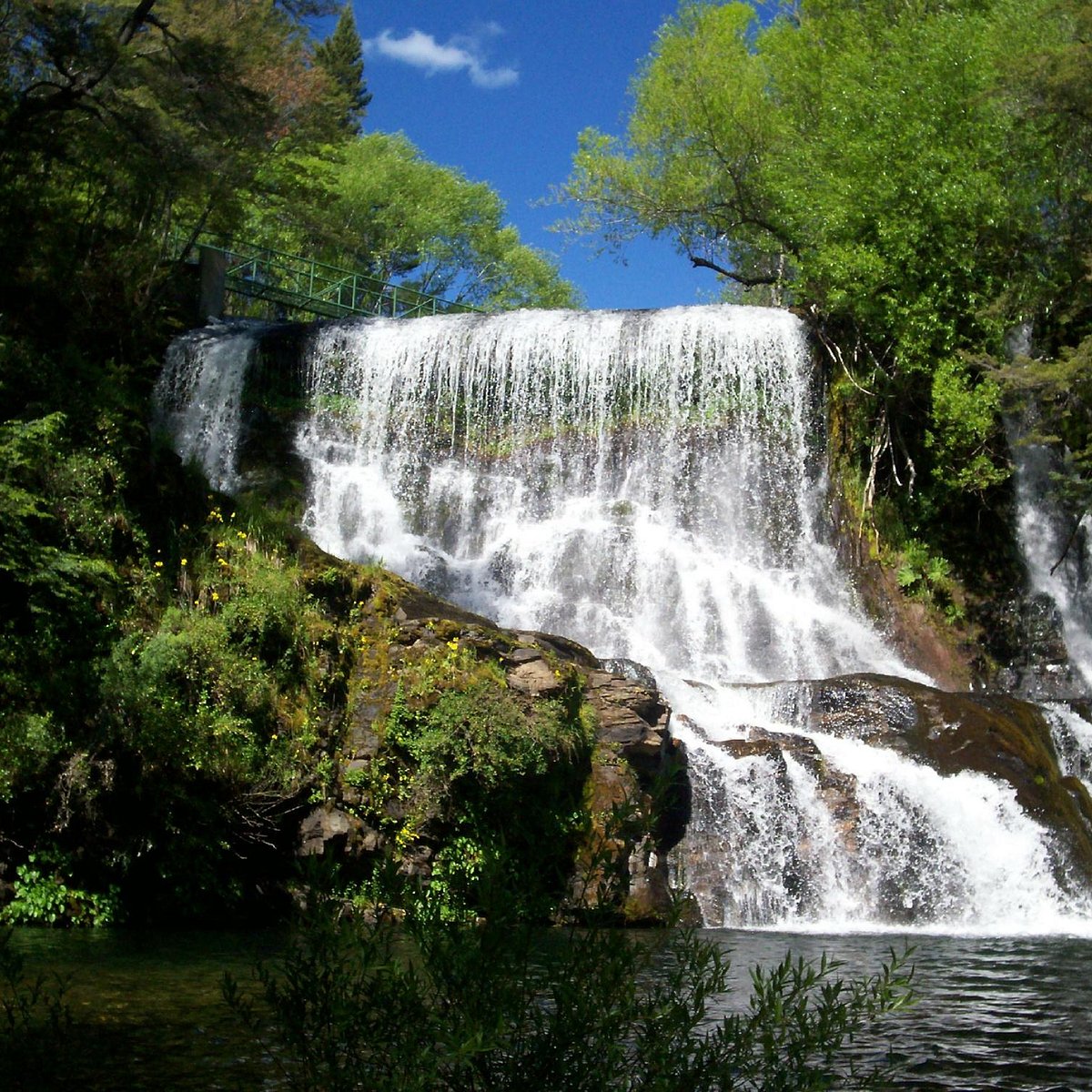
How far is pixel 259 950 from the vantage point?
8.52 metres

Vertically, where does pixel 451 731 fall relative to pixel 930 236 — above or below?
below

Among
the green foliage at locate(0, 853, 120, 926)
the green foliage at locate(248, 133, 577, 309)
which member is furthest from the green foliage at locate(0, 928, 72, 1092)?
the green foliage at locate(248, 133, 577, 309)

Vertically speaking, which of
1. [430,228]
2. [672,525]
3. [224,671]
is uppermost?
[430,228]

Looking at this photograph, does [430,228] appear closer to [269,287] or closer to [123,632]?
[269,287]

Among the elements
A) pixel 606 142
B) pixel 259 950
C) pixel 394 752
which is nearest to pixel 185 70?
pixel 394 752

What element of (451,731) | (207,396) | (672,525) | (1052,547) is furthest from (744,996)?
(207,396)

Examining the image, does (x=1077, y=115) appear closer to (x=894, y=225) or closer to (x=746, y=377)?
(x=894, y=225)

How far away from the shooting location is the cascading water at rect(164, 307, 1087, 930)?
56.8ft

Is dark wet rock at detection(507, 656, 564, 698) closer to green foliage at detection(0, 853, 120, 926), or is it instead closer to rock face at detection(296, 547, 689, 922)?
rock face at detection(296, 547, 689, 922)

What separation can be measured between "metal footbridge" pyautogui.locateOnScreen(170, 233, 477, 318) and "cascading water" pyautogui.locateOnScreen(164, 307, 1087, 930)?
4.24 m

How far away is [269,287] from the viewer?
89.8 ft

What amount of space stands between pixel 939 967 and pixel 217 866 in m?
5.57

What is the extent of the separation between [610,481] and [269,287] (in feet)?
37.0

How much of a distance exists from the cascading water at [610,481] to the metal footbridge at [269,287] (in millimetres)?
4235
